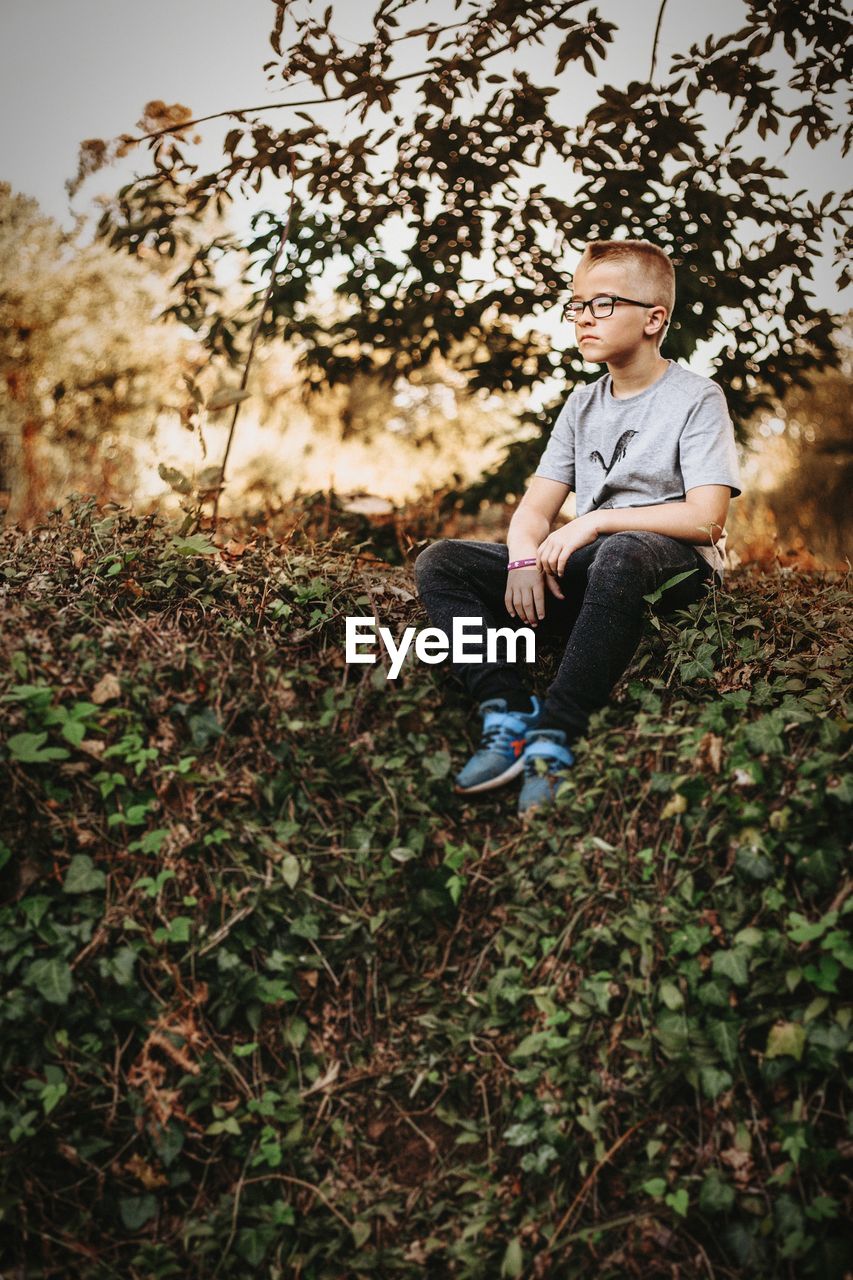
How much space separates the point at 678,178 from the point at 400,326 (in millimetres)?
1488

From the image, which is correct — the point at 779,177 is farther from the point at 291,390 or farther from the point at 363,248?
the point at 291,390

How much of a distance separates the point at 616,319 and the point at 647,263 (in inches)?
10.3

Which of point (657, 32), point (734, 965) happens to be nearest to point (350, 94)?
point (657, 32)

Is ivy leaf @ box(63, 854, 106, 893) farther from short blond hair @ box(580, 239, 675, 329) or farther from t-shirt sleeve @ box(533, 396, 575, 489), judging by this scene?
short blond hair @ box(580, 239, 675, 329)

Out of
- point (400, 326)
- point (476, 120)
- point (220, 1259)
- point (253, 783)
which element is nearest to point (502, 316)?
point (400, 326)

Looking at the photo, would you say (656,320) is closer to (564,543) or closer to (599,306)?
(599,306)

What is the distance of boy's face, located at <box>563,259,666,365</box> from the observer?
293cm

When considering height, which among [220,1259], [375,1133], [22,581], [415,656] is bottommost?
[220,1259]

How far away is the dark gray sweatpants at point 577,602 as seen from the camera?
251 centimetres

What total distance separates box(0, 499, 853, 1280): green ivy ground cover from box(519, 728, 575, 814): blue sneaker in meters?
0.05

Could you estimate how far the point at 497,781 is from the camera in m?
2.40

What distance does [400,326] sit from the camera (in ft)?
14.7

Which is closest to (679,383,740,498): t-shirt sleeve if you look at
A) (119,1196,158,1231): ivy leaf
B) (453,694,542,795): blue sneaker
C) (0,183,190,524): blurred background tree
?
(453,694,542,795): blue sneaker

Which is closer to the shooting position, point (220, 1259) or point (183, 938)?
point (220, 1259)
